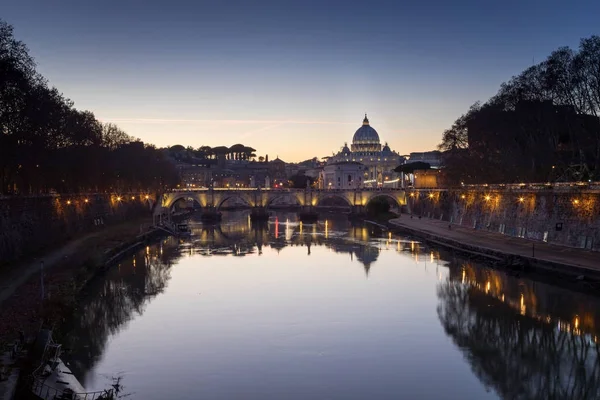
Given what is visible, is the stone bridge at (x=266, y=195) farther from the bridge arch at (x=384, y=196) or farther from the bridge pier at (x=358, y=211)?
the bridge pier at (x=358, y=211)

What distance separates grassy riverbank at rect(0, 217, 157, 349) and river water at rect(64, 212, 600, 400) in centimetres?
90

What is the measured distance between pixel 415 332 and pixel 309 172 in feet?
516

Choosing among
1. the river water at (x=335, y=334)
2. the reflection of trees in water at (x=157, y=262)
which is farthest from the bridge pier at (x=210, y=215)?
the river water at (x=335, y=334)

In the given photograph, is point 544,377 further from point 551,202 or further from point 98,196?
point 98,196

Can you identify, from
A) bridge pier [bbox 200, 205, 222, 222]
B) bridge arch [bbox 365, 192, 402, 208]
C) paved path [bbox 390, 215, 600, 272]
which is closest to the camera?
paved path [bbox 390, 215, 600, 272]

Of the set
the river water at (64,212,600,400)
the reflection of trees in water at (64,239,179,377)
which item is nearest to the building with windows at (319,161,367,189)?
the reflection of trees in water at (64,239,179,377)

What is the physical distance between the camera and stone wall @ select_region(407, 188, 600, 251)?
33094 mm

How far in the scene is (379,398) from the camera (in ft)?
52.0

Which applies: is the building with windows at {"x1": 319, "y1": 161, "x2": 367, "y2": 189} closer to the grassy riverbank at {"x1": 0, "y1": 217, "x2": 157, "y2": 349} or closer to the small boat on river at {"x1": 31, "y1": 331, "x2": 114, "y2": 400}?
the grassy riverbank at {"x1": 0, "y1": 217, "x2": 157, "y2": 349}

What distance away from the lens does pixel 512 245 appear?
38219 mm

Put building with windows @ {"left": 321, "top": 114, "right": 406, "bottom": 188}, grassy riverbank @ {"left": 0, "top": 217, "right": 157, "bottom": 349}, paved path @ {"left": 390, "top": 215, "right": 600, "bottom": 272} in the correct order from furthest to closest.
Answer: building with windows @ {"left": 321, "top": 114, "right": 406, "bottom": 188} < paved path @ {"left": 390, "top": 215, "right": 600, "bottom": 272} < grassy riverbank @ {"left": 0, "top": 217, "right": 157, "bottom": 349}

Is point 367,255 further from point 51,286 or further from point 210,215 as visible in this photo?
point 210,215

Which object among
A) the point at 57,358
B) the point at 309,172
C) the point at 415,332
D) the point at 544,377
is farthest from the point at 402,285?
the point at 309,172

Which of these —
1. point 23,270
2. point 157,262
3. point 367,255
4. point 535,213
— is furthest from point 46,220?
point 535,213
